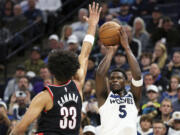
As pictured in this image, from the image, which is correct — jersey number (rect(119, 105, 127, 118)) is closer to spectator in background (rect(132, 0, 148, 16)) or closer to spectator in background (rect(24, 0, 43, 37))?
spectator in background (rect(132, 0, 148, 16))

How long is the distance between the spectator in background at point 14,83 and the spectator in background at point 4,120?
233cm

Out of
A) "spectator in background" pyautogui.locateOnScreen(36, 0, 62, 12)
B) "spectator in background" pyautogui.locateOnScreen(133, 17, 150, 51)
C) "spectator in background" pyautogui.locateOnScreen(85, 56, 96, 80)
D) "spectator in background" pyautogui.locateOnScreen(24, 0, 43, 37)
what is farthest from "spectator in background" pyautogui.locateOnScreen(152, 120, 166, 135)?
"spectator in background" pyautogui.locateOnScreen(36, 0, 62, 12)

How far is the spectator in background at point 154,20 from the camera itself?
11117mm

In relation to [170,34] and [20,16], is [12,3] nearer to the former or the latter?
[20,16]

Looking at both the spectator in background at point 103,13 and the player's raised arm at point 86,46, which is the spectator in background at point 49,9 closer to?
the spectator in background at point 103,13

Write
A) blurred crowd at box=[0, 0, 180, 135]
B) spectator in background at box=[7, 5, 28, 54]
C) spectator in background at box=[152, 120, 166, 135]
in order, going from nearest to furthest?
spectator in background at box=[152, 120, 166, 135] → blurred crowd at box=[0, 0, 180, 135] → spectator in background at box=[7, 5, 28, 54]

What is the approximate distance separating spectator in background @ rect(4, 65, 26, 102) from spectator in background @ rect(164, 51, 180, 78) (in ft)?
11.1

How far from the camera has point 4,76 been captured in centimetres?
1198

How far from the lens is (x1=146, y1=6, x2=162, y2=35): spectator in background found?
36.5ft

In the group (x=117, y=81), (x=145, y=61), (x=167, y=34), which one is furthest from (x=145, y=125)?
(x=167, y=34)

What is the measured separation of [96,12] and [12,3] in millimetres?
8884

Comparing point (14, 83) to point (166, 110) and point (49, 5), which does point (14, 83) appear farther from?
point (166, 110)

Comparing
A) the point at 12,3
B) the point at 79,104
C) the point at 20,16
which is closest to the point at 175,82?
the point at 79,104

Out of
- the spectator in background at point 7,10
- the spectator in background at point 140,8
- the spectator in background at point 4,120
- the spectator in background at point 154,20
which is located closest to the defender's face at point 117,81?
the spectator in background at point 4,120
